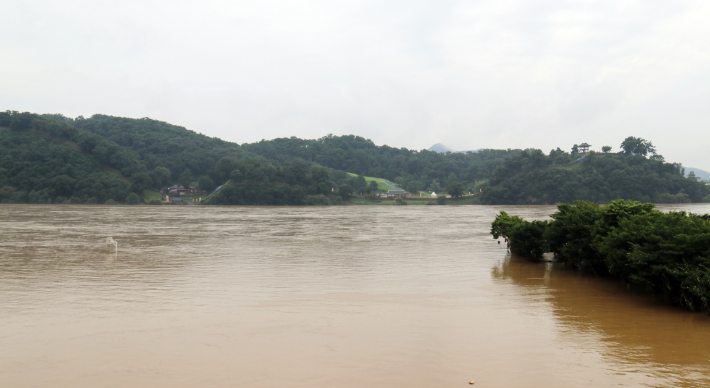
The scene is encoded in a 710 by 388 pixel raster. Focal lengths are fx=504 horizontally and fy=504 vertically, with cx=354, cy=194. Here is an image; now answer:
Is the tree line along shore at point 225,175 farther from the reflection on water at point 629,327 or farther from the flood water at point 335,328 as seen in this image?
the reflection on water at point 629,327

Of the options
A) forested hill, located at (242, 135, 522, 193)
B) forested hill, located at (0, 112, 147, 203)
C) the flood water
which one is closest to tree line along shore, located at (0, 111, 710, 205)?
forested hill, located at (0, 112, 147, 203)

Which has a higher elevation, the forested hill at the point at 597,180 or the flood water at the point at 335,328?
the forested hill at the point at 597,180

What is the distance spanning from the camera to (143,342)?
801 cm

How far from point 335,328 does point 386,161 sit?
167117 millimetres

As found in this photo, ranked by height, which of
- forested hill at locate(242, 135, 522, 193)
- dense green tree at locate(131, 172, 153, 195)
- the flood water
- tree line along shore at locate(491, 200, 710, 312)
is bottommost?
the flood water

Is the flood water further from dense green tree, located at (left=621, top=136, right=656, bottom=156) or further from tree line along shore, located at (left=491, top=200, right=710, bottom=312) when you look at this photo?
dense green tree, located at (left=621, top=136, right=656, bottom=156)

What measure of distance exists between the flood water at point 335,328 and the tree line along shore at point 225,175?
287ft

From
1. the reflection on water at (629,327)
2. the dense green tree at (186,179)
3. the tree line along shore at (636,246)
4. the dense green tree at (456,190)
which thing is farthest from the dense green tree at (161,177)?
the reflection on water at (629,327)

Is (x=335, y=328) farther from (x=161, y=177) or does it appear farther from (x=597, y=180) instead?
(x=161, y=177)

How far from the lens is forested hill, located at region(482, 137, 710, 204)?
102062 mm

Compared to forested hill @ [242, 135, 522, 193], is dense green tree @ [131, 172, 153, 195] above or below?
below

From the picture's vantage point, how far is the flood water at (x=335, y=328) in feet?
22.0

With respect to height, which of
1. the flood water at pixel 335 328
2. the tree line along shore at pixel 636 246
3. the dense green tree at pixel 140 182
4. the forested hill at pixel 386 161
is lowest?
the flood water at pixel 335 328

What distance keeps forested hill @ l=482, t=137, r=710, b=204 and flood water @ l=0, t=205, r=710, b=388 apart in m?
98.5
